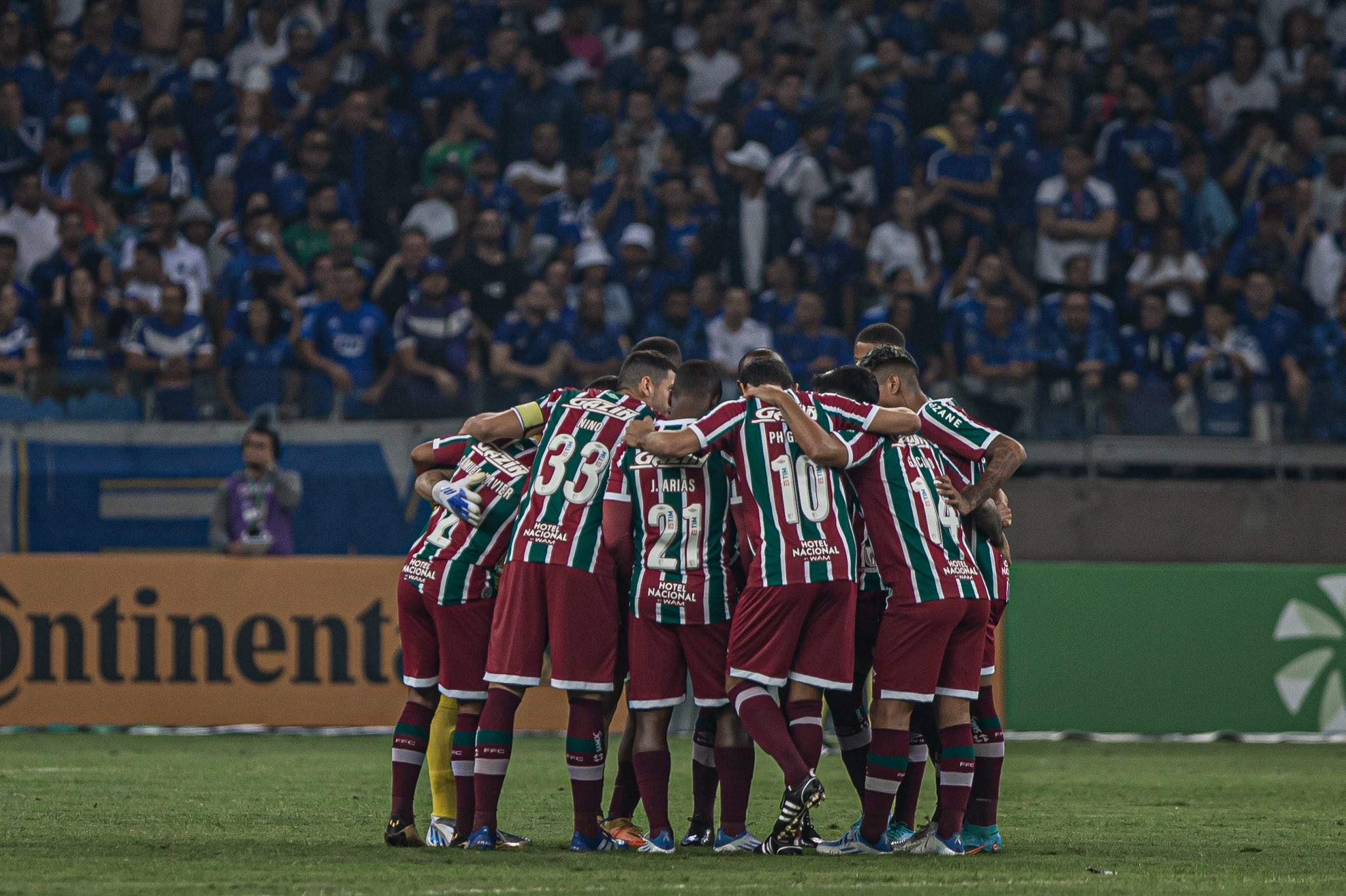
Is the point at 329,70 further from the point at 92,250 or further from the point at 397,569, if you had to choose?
the point at 397,569

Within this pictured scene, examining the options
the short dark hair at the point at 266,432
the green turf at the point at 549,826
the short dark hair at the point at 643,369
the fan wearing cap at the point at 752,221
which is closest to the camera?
the green turf at the point at 549,826

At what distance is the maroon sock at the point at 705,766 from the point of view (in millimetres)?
8195

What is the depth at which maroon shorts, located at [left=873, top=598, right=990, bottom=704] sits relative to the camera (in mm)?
7820

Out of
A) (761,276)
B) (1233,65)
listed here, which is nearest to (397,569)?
(761,276)

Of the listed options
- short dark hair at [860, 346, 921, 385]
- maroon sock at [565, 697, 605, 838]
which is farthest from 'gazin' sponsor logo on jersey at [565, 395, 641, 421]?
→ maroon sock at [565, 697, 605, 838]

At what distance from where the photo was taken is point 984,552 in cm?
835

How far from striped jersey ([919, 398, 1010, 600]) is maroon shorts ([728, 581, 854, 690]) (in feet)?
2.45

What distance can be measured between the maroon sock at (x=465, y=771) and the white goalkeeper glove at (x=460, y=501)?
891 mm

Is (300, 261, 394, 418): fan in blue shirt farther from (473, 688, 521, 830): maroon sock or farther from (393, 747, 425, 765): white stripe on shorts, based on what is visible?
(473, 688, 521, 830): maroon sock

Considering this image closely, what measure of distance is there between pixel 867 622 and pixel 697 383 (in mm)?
1332

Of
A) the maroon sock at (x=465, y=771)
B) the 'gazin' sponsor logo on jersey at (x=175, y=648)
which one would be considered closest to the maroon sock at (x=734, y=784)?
the maroon sock at (x=465, y=771)

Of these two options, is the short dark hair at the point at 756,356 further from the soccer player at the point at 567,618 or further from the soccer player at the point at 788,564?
the soccer player at the point at 567,618

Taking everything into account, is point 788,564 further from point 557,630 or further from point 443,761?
point 443,761

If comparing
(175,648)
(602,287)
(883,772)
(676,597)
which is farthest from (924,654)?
(602,287)
